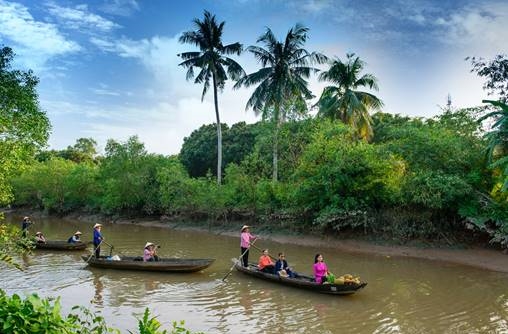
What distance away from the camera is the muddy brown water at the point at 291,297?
10.8m

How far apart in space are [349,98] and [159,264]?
763 inches

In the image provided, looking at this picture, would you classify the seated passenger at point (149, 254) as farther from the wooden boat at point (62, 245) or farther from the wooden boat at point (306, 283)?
the wooden boat at point (62, 245)

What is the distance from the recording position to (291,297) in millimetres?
13164

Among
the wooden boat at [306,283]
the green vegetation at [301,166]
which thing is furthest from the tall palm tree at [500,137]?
the wooden boat at [306,283]

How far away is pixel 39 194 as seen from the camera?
4472 cm

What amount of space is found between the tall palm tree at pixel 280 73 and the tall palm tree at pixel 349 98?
1294mm

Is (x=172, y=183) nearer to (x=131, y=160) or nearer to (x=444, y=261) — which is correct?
(x=131, y=160)

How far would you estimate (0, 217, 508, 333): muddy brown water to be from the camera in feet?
35.3

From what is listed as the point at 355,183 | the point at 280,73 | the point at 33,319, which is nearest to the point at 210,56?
the point at 280,73

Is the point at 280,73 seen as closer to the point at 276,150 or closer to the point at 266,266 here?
the point at 276,150

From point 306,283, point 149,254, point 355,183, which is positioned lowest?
point 306,283

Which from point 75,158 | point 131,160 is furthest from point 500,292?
point 75,158

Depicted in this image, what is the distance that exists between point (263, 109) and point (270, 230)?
30.1ft

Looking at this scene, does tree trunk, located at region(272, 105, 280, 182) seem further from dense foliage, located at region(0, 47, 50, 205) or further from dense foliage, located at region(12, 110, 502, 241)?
dense foliage, located at region(0, 47, 50, 205)
